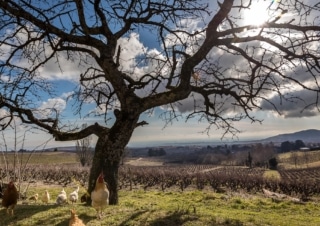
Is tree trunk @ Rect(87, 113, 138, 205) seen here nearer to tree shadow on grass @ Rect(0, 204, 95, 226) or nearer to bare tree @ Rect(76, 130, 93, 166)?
tree shadow on grass @ Rect(0, 204, 95, 226)

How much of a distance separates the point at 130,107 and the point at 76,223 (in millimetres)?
3876

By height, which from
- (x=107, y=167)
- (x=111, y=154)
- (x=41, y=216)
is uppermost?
(x=111, y=154)

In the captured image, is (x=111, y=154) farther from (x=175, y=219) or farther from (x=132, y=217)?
(x=175, y=219)

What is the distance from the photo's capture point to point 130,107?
871 centimetres

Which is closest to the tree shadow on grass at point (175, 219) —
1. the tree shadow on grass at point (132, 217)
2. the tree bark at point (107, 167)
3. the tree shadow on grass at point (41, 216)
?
the tree shadow on grass at point (132, 217)

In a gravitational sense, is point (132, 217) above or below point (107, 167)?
below

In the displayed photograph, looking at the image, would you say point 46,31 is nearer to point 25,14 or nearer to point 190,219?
point 25,14

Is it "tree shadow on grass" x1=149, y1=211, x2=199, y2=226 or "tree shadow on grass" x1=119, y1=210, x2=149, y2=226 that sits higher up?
"tree shadow on grass" x1=119, y1=210, x2=149, y2=226

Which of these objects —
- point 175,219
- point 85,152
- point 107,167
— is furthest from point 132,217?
point 85,152

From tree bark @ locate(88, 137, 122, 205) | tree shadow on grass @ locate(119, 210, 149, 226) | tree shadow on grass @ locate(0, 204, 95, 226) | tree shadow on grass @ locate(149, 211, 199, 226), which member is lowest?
tree shadow on grass @ locate(149, 211, 199, 226)

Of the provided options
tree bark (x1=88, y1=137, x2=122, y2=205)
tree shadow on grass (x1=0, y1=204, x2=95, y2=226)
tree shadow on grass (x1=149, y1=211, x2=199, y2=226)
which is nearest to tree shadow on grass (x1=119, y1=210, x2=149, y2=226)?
tree shadow on grass (x1=149, y1=211, x2=199, y2=226)

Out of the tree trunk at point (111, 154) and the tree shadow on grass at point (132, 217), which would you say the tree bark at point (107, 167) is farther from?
the tree shadow on grass at point (132, 217)

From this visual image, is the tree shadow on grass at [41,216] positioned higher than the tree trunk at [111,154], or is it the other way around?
the tree trunk at [111,154]

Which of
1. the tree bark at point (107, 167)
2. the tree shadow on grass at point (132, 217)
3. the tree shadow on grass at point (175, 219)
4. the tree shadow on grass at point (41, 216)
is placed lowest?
the tree shadow on grass at point (175, 219)
